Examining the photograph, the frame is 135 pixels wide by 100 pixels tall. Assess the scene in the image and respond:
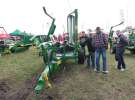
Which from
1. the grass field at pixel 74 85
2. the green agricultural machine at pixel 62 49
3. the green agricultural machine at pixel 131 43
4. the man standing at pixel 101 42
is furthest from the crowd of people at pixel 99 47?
the green agricultural machine at pixel 131 43

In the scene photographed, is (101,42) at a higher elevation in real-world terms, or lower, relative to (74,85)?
higher

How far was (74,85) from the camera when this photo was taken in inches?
408

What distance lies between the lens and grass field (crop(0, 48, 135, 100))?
30.3 ft

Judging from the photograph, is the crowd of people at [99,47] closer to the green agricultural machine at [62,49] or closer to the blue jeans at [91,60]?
the blue jeans at [91,60]

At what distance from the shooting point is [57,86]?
10.3 meters

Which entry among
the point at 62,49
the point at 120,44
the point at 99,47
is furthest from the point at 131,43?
the point at 99,47

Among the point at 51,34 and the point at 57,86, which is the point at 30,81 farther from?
the point at 51,34

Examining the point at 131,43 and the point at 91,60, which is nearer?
the point at 91,60

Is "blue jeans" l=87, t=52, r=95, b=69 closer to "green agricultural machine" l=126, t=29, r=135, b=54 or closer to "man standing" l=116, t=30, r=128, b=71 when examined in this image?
"man standing" l=116, t=30, r=128, b=71

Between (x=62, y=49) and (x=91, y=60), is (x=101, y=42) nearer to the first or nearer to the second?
(x=91, y=60)

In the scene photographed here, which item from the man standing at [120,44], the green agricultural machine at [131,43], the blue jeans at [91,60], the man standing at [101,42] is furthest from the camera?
the green agricultural machine at [131,43]

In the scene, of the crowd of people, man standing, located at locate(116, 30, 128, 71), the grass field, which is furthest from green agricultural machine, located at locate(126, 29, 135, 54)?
man standing, located at locate(116, 30, 128, 71)

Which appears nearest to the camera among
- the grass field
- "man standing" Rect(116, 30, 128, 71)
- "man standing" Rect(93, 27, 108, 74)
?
the grass field

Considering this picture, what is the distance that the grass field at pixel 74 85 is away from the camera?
9242mm
